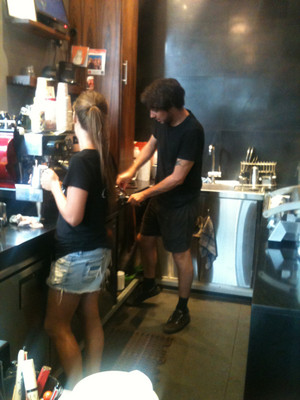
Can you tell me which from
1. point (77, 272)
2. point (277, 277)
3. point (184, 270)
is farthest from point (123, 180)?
point (277, 277)

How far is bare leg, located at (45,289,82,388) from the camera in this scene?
68.3 inches

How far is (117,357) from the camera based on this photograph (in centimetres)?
239

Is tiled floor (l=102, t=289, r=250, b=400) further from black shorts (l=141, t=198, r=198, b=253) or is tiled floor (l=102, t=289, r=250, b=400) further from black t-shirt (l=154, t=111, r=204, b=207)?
black t-shirt (l=154, t=111, r=204, b=207)

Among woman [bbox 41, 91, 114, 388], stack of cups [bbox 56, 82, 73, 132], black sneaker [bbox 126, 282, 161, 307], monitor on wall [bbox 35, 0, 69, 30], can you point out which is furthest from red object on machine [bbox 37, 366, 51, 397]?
black sneaker [bbox 126, 282, 161, 307]

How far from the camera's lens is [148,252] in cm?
298

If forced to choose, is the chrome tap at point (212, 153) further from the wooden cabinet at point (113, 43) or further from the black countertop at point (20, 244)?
the black countertop at point (20, 244)

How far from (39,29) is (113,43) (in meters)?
0.68

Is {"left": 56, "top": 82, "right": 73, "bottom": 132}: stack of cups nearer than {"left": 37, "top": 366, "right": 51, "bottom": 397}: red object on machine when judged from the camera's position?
No

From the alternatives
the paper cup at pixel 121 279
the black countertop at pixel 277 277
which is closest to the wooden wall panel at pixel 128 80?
the paper cup at pixel 121 279

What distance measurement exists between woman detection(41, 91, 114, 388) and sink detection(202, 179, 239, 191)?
5.27ft

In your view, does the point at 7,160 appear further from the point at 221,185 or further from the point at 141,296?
the point at 221,185

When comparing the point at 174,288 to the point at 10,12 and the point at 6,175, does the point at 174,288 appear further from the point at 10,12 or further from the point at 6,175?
the point at 10,12

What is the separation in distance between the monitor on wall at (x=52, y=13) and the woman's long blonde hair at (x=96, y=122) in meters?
0.95

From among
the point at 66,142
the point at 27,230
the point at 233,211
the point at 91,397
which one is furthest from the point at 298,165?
the point at 91,397
